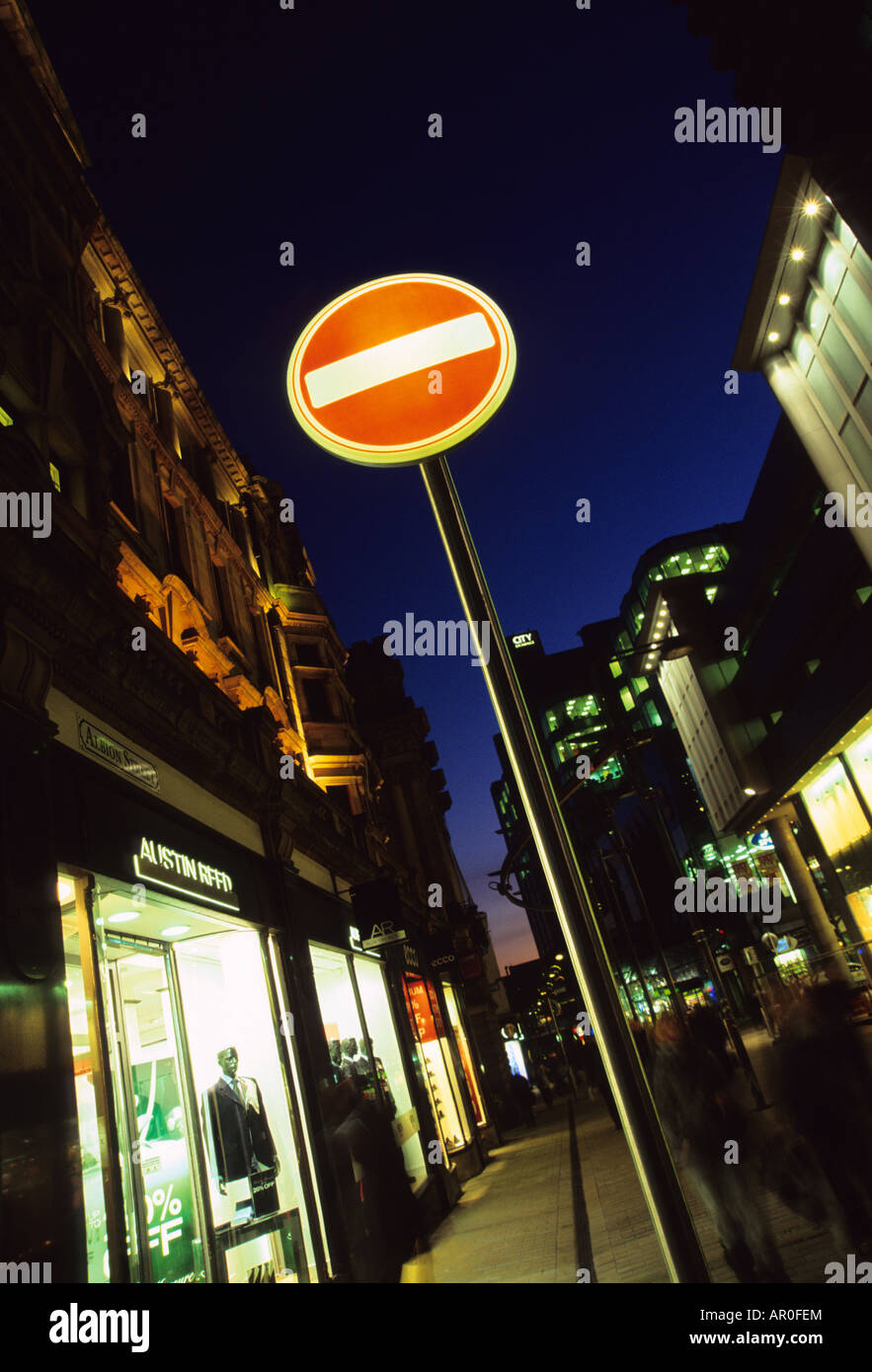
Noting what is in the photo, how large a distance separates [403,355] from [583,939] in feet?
7.28

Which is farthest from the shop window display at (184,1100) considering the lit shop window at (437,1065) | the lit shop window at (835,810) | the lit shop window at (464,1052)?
the lit shop window at (835,810)

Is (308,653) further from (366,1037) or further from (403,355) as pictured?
(403,355)

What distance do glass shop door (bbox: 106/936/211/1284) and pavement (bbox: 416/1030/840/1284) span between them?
2222 mm

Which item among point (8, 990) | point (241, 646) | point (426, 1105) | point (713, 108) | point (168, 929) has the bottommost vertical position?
point (426, 1105)

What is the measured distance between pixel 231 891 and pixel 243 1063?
1847 millimetres

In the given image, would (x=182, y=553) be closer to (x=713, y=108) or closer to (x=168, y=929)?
(x=168, y=929)

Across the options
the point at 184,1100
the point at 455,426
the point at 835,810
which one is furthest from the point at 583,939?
the point at 835,810

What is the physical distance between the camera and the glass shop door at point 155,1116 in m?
5.61

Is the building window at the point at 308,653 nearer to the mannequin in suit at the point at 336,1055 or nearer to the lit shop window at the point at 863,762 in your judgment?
the mannequin in suit at the point at 336,1055

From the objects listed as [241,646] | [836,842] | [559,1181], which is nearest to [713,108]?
[241,646]

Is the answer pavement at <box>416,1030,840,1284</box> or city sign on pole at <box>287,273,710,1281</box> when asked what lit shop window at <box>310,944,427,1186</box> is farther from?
city sign on pole at <box>287,273,710,1281</box>

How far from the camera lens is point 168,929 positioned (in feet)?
24.0

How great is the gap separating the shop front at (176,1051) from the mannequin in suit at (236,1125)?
0.05 feet

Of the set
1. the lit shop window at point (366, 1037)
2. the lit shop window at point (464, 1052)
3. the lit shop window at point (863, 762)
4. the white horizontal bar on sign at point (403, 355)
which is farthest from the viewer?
the lit shop window at point (464, 1052)
